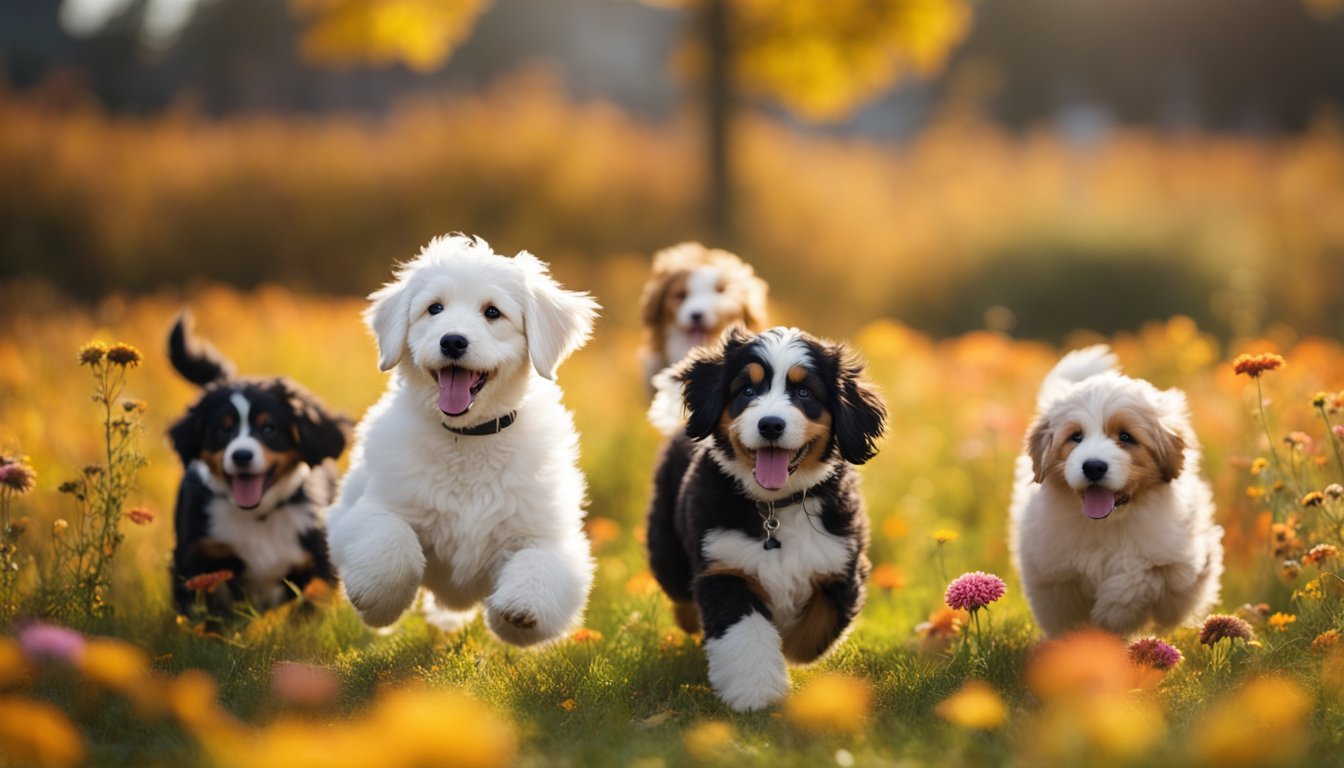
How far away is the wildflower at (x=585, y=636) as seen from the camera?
4320 mm

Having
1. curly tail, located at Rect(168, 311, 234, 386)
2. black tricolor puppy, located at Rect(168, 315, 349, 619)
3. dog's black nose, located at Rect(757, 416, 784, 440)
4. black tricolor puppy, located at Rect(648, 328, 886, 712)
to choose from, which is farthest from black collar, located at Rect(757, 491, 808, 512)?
curly tail, located at Rect(168, 311, 234, 386)

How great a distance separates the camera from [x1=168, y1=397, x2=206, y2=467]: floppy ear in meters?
4.91

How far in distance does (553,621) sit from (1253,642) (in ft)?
7.33

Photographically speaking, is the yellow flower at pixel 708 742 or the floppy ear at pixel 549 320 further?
the floppy ear at pixel 549 320

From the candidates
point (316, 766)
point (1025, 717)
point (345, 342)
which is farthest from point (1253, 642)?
point (345, 342)

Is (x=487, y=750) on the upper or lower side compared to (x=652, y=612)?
lower

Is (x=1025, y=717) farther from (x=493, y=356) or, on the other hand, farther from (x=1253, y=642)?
(x=493, y=356)

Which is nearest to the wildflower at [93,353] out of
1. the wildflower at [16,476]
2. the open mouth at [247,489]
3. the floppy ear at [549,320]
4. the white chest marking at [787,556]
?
the wildflower at [16,476]

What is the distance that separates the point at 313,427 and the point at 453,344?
1.16 metres

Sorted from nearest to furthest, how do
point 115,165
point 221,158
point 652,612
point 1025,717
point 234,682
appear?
point 1025,717, point 234,682, point 652,612, point 115,165, point 221,158

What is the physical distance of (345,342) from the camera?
855 cm

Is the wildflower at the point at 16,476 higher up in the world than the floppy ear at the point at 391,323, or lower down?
lower down

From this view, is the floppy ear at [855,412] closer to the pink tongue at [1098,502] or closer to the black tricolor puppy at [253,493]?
the pink tongue at [1098,502]

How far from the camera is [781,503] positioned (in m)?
4.09
